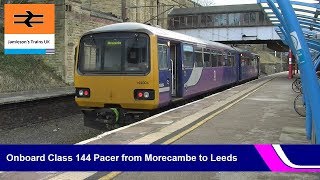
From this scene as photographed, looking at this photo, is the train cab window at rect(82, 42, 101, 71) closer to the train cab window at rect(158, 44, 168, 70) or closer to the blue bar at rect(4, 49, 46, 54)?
the train cab window at rect(158, 44, 168, 70)

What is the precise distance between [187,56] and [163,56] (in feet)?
9.53

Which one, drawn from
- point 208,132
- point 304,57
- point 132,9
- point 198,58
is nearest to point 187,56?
point 198,58

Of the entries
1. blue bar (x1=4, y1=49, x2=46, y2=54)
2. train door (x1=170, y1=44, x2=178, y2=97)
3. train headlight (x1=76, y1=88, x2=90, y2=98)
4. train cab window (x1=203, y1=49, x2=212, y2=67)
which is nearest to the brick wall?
blue bar (x1=4, y1=49, x2=46, y2=54)

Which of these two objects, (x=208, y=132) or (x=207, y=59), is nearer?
(x=208, y=132)

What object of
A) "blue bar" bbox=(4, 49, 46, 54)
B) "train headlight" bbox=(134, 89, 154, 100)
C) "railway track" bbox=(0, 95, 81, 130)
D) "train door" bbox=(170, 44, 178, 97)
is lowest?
"railway track" bbox=(0, 95, 81, 130)

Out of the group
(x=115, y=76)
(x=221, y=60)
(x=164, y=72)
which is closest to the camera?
(x=115, y=76)

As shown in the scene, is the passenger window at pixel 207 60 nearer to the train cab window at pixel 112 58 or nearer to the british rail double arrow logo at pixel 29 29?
the train cab window at pixel 112 58

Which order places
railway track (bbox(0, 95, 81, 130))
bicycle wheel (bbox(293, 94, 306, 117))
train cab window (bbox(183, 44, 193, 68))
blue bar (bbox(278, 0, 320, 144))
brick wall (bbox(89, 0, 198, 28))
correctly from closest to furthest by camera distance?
blue bar (bbox(278, 0, 320, 144)) < bicycle wheel (bbox(293, 94, 306, 117)) < railway track (bbox(0, 95, 81, 130)) < train cab window (bbox(183, 44, 193, 68)) < brick wall (bbox(89, 0, 198, 28))

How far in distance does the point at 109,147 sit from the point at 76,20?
2850cm

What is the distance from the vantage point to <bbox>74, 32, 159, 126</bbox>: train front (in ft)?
37.6

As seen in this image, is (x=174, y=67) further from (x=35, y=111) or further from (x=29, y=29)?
Result: (x=29, y=29)

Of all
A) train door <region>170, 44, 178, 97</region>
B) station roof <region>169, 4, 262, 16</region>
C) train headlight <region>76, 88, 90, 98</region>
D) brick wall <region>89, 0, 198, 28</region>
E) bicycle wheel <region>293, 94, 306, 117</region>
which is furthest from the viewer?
station roof <region>169, 4, 262, 16</region>

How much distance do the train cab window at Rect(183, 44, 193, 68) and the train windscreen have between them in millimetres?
3317

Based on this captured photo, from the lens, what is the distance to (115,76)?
38.1 feet
